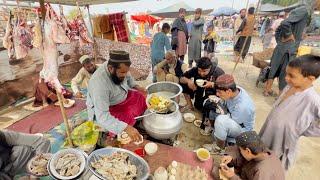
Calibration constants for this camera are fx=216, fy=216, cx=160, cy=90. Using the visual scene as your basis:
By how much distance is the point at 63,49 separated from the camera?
6.14m

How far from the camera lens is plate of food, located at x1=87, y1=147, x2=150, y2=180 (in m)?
1.78

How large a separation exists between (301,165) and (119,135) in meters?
2.64

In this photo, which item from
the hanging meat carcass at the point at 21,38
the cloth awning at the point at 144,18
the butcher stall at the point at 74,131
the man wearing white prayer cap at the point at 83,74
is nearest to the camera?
the butcher stall at the point at 74,131

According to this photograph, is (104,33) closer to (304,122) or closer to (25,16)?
(25,16)

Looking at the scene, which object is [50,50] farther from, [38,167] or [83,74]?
[83,74]

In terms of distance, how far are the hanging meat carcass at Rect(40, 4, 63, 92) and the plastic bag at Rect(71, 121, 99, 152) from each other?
839 millimetres

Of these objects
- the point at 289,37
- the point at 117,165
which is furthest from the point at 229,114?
the point at 289,37

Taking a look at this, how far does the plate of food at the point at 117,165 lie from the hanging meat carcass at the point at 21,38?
10.2ft

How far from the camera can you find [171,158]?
2.38 meters

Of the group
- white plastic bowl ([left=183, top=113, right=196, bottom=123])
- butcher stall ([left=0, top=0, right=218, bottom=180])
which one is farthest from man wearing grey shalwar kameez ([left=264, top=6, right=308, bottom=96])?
butcher stall ([left=0, top=0, right=218, bottom=180])

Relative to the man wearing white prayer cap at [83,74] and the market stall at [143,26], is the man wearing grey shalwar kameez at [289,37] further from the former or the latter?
the market stall at [143,26]

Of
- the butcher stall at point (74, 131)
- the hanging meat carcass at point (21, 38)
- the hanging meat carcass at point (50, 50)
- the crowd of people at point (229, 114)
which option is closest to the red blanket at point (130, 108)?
the crowd of people at point (229, 114)

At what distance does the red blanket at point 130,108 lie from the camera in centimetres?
289

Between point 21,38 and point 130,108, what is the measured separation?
2593 mm
